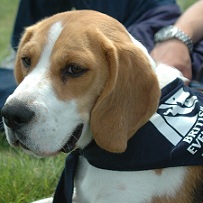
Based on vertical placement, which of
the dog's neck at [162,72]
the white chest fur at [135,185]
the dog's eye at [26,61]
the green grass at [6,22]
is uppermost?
the dog's neck at [162,72]

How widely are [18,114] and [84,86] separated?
1.22 feet

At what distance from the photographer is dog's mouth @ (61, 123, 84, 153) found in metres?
2.76

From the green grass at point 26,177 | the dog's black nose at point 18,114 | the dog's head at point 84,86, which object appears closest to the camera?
the dog's black nose at point 18,114

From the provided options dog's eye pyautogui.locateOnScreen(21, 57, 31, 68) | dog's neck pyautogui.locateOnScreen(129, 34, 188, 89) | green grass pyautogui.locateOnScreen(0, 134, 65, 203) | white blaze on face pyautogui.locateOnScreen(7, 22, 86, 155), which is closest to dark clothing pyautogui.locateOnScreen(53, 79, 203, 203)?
dog's neck pyautogui.locateOnScreen(129, 34, 188, 89)

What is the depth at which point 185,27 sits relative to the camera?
14.7 feet

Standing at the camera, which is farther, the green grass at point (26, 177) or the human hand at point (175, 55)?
the human hand at point (175, 55)

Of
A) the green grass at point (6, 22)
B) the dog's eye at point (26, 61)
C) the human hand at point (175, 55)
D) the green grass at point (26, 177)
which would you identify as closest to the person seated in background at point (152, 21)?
the human hand at point (175, 55)

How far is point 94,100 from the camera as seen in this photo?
2.79m

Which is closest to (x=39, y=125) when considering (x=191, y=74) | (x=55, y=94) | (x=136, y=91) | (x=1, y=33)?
(x=55, y=94)

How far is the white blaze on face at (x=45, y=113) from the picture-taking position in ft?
8.52

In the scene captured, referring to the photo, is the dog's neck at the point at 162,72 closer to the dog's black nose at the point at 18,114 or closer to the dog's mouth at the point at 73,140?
the dog's mouth at the point at 73,140

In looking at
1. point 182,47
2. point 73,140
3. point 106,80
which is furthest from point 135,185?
point 182,47

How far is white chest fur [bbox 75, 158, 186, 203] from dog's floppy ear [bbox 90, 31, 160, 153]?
0.17 metres

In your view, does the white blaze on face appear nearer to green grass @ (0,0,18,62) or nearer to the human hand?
the human hand
